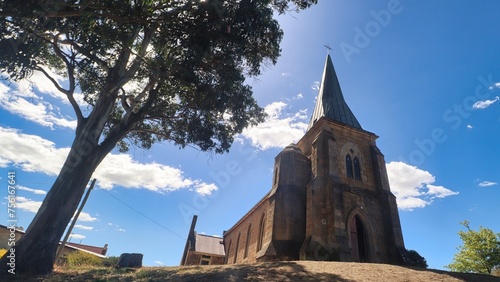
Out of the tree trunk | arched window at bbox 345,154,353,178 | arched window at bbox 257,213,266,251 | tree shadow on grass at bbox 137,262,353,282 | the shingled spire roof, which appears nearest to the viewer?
tree shadow on grass at bbox 137,262,353,282

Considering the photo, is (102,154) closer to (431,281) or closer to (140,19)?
(140,19)

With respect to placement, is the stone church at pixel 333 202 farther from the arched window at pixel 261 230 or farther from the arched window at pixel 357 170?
the arched window at pixel 261 230

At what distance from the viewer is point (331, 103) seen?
22.6m

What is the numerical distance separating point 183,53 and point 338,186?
1201cm

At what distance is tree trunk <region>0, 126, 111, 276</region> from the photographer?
25.7ft

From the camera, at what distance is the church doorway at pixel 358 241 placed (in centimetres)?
1568

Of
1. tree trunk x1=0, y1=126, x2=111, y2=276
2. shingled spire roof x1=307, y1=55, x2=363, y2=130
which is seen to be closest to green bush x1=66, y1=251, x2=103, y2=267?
tree trunk x1=0, y1=126, x2=111, y2=276

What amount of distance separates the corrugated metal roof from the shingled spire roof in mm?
20825

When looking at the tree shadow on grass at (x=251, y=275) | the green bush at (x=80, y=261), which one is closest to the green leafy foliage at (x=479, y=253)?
the tree shadow on grass at (x=251, y=275)

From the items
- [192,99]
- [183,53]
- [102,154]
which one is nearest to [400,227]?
[192,99]

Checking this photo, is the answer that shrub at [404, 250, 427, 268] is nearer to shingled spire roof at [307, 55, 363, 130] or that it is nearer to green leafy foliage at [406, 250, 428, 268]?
green leafy foliage at [406, 250, 428, 268]

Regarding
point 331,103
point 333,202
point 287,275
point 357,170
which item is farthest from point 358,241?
point 331,103

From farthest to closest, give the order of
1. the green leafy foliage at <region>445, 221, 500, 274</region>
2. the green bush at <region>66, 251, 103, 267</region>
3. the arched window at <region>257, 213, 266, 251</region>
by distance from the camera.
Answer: the green leafy foliage at <region>445, 221, 500, 274</region>, the arched window at <region>257, 213, 266, 251</region>, the green bush at <region>66, 251, 103, 267</region>

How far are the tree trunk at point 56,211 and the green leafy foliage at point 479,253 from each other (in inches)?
1635
